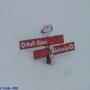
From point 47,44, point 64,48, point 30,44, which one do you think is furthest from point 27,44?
point 64,48

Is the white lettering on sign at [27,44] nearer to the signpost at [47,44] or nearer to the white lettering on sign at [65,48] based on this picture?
the signpost at [47,44]

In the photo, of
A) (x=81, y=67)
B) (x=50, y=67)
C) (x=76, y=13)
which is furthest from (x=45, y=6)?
(x=81, y=67)

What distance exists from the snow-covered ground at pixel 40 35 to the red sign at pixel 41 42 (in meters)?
0.03

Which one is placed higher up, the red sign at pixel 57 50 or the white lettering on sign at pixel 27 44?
the white lettering on sign at pixel 27 44

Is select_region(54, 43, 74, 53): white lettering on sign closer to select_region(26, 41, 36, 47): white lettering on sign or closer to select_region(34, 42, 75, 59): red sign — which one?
select_region(34, 42, 75, 59): red sign

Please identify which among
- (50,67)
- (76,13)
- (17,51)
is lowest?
(50,67)

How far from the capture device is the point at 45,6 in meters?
1.44

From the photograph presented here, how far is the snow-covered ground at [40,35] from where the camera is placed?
130cm

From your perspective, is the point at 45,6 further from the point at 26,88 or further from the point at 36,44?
the point at 26,88

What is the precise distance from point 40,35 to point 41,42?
51 mm

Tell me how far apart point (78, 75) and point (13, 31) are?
1.76 feet

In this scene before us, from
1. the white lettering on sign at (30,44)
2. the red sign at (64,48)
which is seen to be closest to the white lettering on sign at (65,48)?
the red sign at (64,48)

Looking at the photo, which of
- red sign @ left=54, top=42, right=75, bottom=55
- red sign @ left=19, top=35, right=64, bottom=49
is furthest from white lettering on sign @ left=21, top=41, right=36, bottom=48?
red sign @ left=54, top=42, right=75, bottom=55

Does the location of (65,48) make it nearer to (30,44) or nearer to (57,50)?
(57,50)
